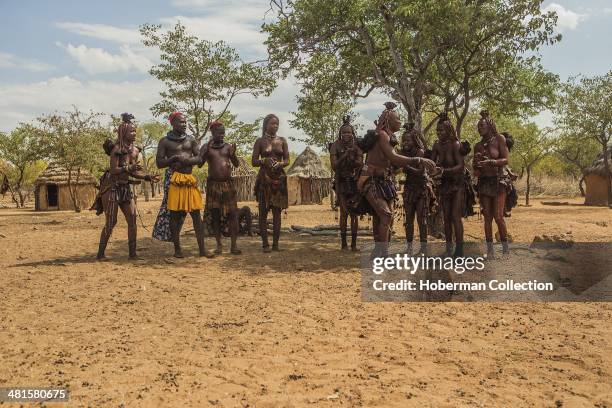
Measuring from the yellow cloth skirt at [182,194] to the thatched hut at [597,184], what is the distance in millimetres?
21891

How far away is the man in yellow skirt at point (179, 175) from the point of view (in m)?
7.30

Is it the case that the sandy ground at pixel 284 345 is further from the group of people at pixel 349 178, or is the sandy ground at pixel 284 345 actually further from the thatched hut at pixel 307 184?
the thatched hut at pixel 307 184

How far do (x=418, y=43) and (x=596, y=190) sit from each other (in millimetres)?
19611

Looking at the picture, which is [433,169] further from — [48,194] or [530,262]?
[48,194]

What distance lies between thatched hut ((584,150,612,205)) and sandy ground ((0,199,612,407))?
21811 mm

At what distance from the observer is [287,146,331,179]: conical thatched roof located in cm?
2956

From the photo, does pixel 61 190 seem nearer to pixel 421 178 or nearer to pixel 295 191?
pixel 295 191

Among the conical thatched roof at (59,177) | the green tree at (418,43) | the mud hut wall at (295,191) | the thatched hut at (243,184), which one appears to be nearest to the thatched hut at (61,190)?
the conical thatched roof at (59,177)

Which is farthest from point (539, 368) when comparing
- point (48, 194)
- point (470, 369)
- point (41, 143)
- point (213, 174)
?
point (48, 194)

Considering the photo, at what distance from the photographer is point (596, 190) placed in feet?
79.4

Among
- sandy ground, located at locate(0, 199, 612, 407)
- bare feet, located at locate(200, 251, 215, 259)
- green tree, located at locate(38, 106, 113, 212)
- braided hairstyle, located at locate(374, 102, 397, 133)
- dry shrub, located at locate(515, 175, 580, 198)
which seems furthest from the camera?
dry shrub, located at locate(515, 175, 580, 198)

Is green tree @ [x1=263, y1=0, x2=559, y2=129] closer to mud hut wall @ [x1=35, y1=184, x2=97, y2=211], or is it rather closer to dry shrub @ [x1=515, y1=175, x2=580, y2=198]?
mud hut wall @ [x1=35, y1=184, x2=97, y2=211]

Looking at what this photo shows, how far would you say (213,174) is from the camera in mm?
7703

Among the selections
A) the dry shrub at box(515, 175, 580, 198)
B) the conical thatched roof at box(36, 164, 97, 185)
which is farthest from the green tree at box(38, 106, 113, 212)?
the dry shrub at box(515, 175, 580, 198)
